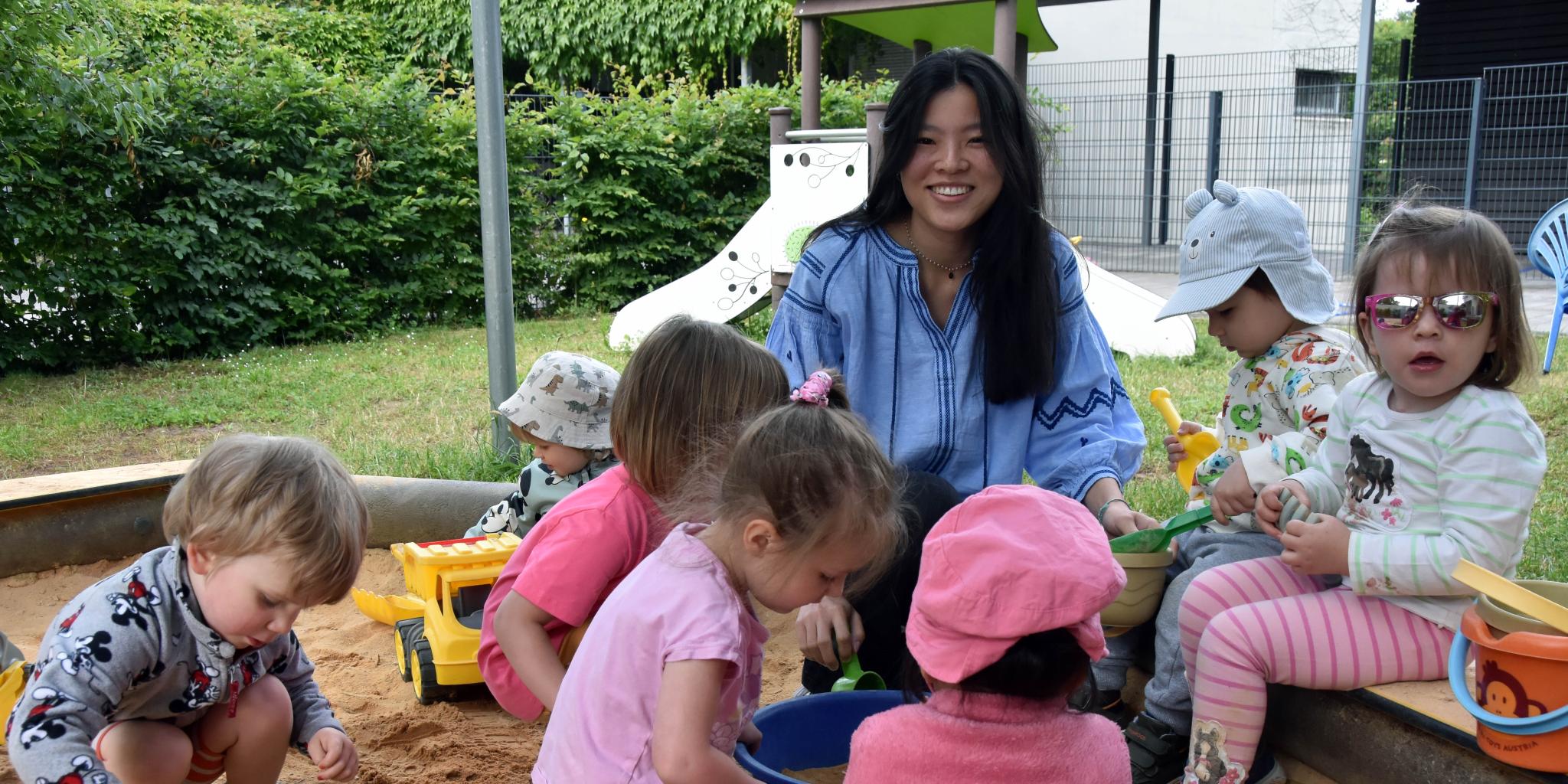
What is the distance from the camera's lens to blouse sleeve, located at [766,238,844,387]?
7.63ft

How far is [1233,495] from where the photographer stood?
2.00 m

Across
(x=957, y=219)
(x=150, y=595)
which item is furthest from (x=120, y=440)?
(x=957, y=219)

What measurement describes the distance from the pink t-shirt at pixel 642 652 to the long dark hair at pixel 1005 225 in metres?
0.95

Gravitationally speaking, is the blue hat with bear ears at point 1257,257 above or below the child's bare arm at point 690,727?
above

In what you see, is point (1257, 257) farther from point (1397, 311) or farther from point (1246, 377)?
point (1397, 311)

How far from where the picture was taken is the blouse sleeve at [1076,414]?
7.45 ft

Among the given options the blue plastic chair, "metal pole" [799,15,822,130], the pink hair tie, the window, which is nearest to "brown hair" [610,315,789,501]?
the pink hair tie

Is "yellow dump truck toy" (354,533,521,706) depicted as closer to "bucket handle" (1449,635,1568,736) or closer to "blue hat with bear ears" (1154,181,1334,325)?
"blue hat with bear ears" (1154,181,1334,325)

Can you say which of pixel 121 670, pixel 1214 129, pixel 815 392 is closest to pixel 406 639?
pixel 121 670

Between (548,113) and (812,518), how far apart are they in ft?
26.6

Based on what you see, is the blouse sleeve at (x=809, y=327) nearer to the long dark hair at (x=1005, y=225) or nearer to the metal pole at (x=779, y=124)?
the long dark hair at (x=1005, y=225)

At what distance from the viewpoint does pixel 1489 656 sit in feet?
5.01

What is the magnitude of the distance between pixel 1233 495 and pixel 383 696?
69.8 inches

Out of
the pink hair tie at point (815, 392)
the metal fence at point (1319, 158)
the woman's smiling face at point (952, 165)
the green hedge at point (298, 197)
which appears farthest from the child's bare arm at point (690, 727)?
the metal fence at point (1319, 158)
